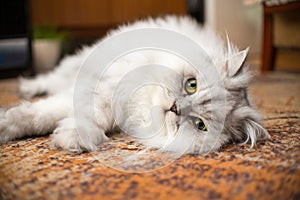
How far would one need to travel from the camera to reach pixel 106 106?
1.19m

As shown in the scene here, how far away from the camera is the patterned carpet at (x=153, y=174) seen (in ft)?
2.49

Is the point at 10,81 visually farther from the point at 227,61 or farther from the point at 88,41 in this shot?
the point at 227,61

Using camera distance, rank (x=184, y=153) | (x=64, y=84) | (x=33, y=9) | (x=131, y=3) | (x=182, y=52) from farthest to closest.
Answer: (x=131, y=3) < (x=33, y=9) < (x=64, y=84) < (x=182, y=52) < (x=184, y=153)

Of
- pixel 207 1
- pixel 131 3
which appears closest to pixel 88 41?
pixel 131 3

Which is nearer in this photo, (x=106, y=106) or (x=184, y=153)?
(x=184, y=153)

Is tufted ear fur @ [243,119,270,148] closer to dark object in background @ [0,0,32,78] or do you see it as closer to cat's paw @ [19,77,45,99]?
cat's paw @ [19,77,45,99]

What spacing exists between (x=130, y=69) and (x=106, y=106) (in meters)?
0.16

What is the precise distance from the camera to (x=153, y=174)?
2.83ft

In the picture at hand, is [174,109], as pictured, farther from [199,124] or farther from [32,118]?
[32,118]

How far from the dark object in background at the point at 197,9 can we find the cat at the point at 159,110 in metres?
2.80

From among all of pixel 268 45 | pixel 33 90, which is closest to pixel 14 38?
pixel 33 90

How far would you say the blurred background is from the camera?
262 centimetres

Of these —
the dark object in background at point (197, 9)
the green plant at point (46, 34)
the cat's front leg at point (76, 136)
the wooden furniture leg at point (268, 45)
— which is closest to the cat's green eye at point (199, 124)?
the cat's front leg at point (76, 136)

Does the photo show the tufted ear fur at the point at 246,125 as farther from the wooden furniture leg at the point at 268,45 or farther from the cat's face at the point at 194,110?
the wooden furniture leg at the point at 268,45
